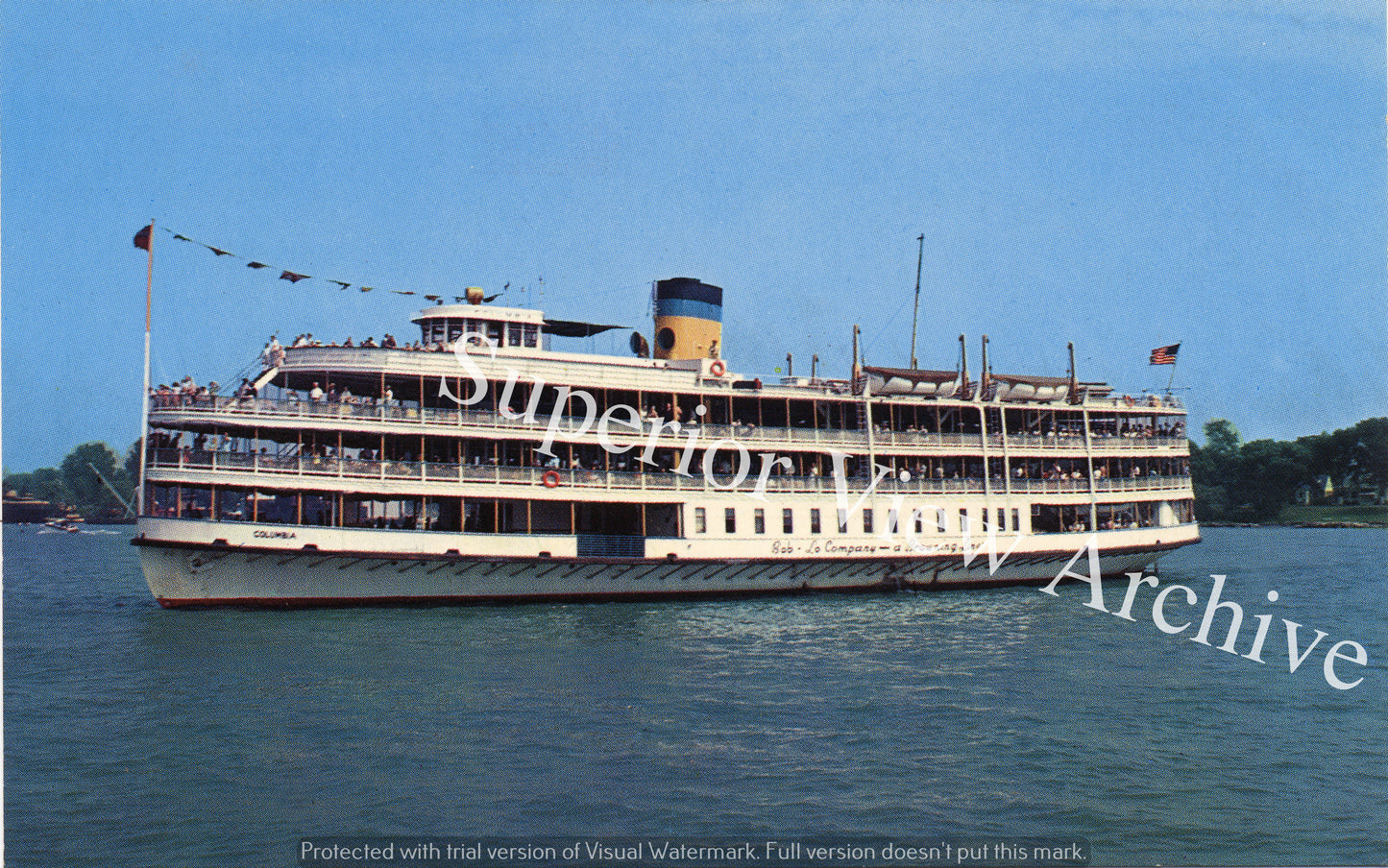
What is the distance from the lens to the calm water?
12.8 m

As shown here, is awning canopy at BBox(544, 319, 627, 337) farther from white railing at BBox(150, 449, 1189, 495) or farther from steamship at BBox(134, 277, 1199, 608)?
white railing at BBox(150, 449, 1189, 495)

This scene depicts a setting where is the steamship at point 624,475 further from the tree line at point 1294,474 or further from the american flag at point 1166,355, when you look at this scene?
the tree line at point 1294,474

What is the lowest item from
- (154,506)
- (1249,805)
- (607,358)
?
(1249,805)

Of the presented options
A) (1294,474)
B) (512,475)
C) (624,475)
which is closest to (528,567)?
(512,475)

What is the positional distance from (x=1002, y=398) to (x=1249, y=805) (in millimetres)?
24623

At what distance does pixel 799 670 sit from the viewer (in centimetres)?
2094

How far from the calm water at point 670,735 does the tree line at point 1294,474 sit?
3385 inches

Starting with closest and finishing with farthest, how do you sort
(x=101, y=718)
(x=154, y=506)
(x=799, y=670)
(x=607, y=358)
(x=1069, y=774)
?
(x=1069, y=774)
(x=101, y=718)
(x=799, y=670)
(x=154, y=506)
(x=607, y=358)

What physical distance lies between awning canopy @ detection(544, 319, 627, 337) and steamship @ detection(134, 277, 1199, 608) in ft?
0.33

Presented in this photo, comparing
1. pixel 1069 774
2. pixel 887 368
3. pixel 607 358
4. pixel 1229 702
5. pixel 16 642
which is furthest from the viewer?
pixel 887 368

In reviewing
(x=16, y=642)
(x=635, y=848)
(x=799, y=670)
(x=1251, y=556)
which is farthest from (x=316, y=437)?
(x=1251, y=556)

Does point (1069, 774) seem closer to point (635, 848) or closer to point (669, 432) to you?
point (635, 848)

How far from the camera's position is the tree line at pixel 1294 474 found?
10162cm

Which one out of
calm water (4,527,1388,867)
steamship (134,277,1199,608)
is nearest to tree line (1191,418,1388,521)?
steamship (134,277,1199,608)
